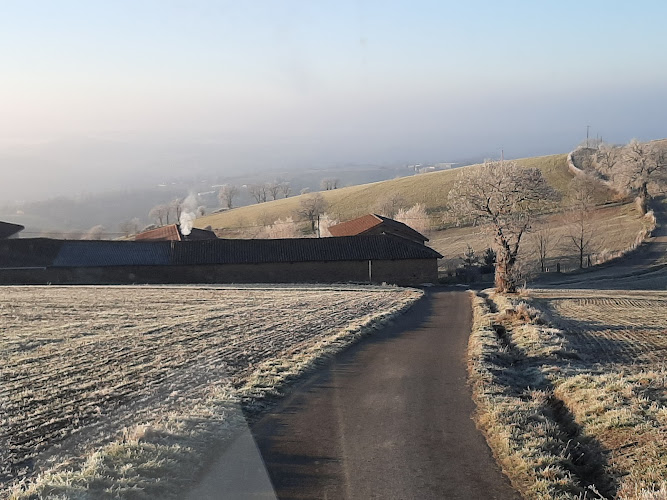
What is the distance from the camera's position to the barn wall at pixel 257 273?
48.2 meters

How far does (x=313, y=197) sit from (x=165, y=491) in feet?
334

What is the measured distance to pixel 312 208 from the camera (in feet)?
337

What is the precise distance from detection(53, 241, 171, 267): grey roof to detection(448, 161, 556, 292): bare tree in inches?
991

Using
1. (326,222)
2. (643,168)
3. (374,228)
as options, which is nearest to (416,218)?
(326,222)

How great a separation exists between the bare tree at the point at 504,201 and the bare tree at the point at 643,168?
47090 millimetres

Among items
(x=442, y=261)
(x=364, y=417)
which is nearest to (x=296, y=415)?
(x=364, y=417)

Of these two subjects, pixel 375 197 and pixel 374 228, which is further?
pixel 375 197

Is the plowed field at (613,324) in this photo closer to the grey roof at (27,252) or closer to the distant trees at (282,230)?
the grey roof at (27,252)

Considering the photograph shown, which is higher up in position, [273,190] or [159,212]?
[273,190]

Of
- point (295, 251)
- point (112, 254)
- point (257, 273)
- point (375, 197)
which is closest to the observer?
point (257, 273)

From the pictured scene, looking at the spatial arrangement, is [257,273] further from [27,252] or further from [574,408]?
[574,408]

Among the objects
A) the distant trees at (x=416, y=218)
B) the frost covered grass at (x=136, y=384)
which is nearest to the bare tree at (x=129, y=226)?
the distant trees at (x=416, y=218)

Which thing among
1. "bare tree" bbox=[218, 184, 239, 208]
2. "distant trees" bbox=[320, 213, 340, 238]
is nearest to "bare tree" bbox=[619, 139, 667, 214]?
"distant trees" bbox=[320, 213, 340, 238]

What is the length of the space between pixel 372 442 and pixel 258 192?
15875 cm
